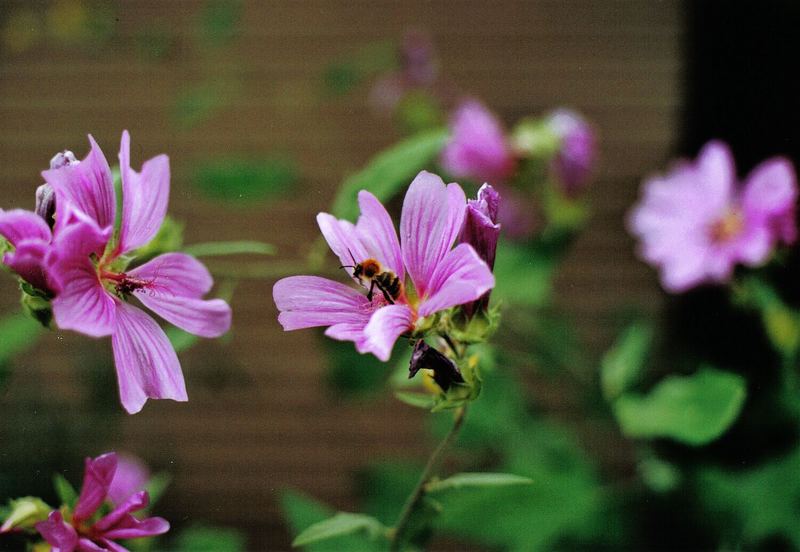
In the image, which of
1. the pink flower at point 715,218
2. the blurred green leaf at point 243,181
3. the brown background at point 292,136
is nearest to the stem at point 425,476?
the pink flower at point 715,218

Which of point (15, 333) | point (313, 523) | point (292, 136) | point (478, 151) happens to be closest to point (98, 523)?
point (15, 333)

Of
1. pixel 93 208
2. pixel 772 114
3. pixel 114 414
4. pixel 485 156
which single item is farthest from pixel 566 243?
pixel 114 414

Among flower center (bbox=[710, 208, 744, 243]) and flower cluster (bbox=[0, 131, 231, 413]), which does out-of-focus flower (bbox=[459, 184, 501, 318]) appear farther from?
flower center (bbox=[710, 208, 744, 243])

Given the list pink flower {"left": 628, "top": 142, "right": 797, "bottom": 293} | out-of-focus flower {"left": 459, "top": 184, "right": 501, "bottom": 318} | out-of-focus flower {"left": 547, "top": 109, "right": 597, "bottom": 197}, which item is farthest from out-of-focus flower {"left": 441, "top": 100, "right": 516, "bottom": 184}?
out-of-focus flower {"left": 459, "top": 184, "right": 501, "bottom": 318}

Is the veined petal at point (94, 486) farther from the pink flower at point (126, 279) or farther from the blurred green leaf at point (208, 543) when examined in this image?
the blurred green leaf at point (208, 543)

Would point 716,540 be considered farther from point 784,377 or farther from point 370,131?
point 370,131

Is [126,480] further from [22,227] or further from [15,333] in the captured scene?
Result: [22,227]
